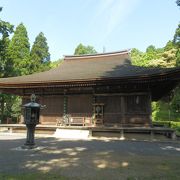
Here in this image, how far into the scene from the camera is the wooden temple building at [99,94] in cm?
1527

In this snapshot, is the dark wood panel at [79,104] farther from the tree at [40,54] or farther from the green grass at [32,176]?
the tree at [40,54]

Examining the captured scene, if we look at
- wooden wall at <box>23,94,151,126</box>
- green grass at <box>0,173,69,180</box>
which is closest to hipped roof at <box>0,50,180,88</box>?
wooden wall at <box>23,94,151,126</box>

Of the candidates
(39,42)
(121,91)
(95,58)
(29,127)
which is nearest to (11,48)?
(39,42)

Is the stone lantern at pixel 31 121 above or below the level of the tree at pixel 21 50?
below

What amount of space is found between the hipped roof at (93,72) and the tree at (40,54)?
15246 millimetres

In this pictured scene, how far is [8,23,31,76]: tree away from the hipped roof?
1216 centimetres

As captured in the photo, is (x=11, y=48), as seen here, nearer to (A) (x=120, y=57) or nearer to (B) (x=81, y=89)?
(A) (x=120, y=57)

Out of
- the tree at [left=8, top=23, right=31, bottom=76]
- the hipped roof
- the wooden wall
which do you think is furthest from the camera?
the tree at [left=8, top=23, right=31, bottom=76]

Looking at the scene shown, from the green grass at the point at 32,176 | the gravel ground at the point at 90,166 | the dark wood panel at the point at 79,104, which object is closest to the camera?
the green grass at the point at 32,176

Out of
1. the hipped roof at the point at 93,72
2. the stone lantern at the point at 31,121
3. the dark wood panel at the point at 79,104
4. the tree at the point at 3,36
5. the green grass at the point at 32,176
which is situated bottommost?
the green grass at the point at 32,176

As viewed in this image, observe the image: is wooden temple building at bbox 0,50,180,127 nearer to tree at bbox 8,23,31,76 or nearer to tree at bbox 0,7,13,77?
tree at bbox 0,7,13,77

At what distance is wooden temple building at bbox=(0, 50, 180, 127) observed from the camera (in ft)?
50.1

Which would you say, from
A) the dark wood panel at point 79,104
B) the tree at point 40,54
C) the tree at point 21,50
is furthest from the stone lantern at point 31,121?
the tree at point 40,54

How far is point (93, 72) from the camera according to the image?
18156 millimetres
